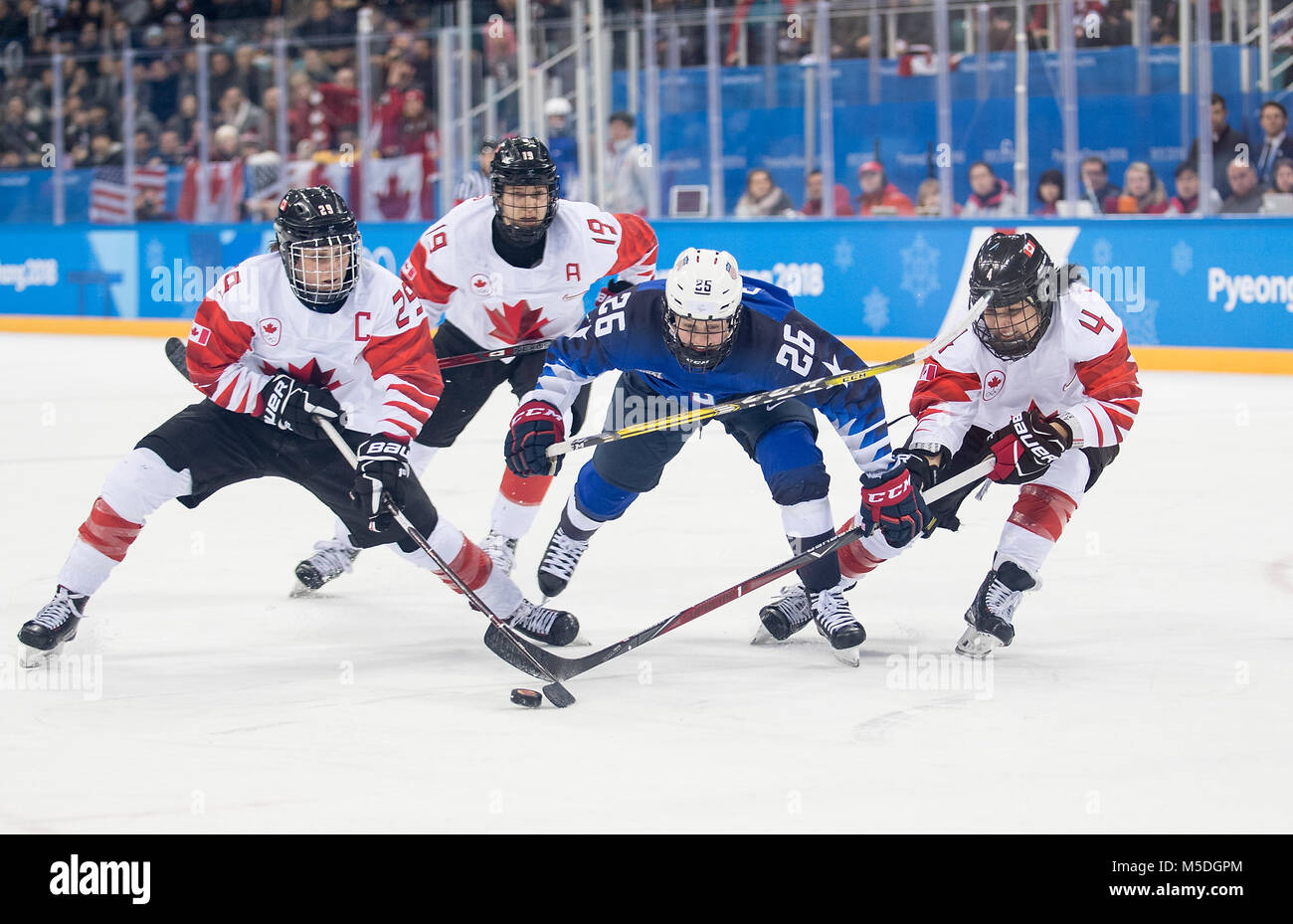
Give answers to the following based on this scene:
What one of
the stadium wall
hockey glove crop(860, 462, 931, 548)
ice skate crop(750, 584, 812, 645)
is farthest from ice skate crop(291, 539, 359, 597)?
the stadium wall

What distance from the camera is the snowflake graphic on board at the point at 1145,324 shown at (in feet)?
30.1

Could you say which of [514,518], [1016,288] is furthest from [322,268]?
[1016,288]

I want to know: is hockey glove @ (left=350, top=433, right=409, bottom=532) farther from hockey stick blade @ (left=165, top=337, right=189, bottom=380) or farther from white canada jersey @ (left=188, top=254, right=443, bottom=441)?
hockey stick blade @ (left=165, top=337, right=189, bottom=380)

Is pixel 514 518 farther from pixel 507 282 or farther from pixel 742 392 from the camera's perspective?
pixel 742 392

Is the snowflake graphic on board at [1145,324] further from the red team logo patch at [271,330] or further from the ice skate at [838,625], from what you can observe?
the red team logo patch at [271,330]

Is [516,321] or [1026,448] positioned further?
[516,321]

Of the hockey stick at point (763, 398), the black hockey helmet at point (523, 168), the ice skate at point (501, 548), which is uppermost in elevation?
the black hockey helmet at point (523, 168)

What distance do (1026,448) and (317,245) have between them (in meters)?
1.71

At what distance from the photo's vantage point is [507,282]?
4.95 meters

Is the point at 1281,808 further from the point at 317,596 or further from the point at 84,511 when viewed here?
the point at 84,511

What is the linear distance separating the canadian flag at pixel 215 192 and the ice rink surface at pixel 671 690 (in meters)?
6.14

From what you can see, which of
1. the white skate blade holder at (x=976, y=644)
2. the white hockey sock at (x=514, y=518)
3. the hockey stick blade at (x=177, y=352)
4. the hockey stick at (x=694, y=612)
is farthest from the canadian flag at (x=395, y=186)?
the white skate blade holder at (x=976, y=644)
